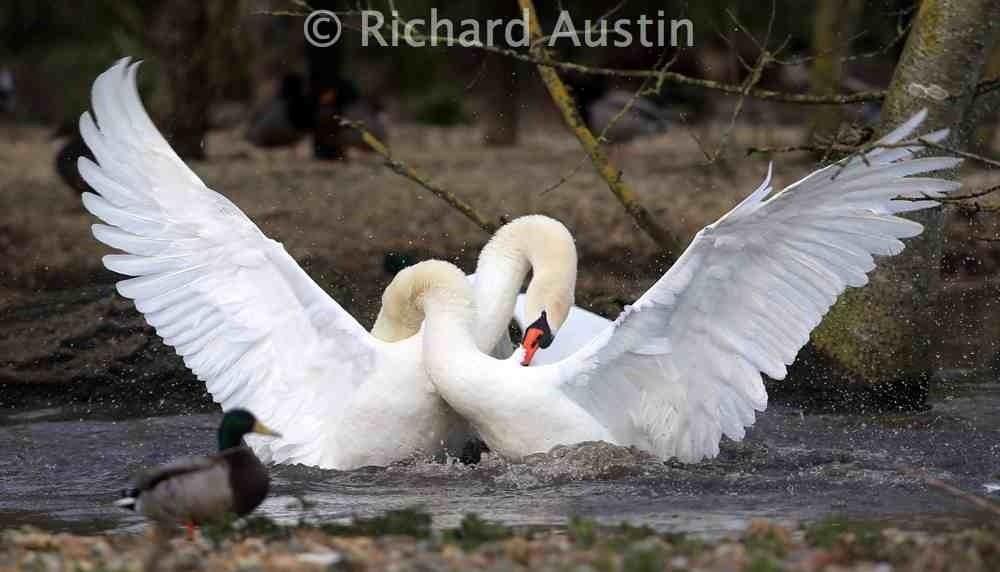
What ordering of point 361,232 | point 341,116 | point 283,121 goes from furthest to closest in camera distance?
point 283,121, point 341,116, point 361,232

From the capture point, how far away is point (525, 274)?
28.3ft

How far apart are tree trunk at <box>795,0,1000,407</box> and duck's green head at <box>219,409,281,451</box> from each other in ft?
14.3

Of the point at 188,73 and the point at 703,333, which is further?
the point at 188,73

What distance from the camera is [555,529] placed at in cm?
667

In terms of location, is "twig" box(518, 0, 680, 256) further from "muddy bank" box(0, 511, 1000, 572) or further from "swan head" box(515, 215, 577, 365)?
"muddy bank" box(0, 511, 1000, 572)

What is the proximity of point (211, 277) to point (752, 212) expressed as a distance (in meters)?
2.61

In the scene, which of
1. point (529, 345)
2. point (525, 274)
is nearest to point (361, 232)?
point (525, 274)

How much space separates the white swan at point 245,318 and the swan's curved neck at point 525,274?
36 cm

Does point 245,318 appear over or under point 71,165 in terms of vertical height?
under

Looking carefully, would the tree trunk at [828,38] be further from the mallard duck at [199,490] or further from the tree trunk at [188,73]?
the mallard duck at [199,490]

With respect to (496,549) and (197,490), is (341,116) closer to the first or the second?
(197,490)

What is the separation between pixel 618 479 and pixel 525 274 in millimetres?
1293

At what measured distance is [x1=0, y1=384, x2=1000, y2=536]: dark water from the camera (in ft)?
23.6

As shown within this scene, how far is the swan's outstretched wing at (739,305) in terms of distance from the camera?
295 inches
